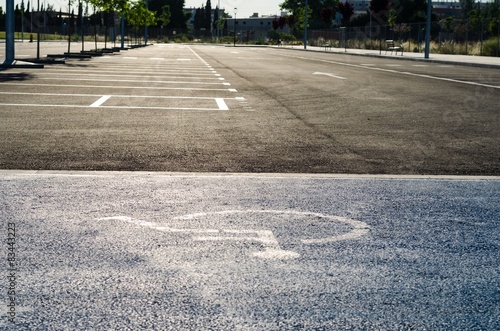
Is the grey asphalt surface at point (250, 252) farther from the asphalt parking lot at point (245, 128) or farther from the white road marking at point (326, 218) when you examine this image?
the asphalt parking lot at point (245, 128)

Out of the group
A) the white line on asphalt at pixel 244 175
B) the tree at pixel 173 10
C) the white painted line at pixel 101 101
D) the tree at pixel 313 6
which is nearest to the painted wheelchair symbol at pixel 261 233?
the white line on asphalt at pixel 244 175

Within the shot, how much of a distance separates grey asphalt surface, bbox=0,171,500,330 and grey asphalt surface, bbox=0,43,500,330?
14 mm

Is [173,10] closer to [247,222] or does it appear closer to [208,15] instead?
[208,15]

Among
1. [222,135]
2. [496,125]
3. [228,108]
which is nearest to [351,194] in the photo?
[222,135]

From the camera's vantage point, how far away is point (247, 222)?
4.77m

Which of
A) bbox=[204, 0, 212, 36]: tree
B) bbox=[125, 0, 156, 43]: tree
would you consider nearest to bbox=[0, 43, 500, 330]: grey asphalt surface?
bbox=[125, 0, 156, 43]: tree

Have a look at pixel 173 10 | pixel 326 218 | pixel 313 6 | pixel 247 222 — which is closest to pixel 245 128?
pixel 326 218

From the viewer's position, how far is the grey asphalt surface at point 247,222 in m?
3.27

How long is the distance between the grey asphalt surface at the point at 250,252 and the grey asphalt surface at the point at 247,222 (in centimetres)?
1

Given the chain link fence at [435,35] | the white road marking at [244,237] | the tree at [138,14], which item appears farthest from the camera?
the tree at [138,14]

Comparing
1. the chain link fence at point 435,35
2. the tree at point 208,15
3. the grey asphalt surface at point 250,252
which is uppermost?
the tree at point 208,15

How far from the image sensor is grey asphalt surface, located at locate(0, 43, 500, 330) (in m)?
3.27

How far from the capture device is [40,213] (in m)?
4.89

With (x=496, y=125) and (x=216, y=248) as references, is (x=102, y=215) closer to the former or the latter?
(x=216, y=248)
